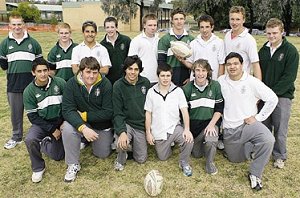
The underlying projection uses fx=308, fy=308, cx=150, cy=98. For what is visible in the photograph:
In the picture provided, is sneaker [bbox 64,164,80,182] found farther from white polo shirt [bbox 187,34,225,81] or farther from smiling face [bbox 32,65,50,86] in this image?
white polo shirt [bbox 187,34,225,81]

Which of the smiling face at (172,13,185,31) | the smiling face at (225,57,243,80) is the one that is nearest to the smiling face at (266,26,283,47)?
the smiling face at (225,57,243,80)

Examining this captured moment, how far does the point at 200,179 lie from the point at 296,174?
52.7 inches

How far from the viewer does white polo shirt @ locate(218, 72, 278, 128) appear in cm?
404

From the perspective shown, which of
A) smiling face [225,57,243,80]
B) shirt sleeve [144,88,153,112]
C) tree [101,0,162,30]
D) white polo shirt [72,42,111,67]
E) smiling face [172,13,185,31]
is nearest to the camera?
smiling face [225,57,243,80]

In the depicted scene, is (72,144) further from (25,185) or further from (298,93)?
(298,93)

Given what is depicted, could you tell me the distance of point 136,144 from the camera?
4484 millimetres

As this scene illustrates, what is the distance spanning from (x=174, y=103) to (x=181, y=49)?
0.86 metres

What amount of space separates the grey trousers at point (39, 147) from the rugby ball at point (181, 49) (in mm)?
2135

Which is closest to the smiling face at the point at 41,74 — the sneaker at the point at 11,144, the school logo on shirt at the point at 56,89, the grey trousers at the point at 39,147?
the school logo on shirt at the point at 56,89

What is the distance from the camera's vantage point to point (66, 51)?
16.1 feet

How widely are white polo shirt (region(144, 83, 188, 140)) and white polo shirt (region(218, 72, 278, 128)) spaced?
24.0 inches

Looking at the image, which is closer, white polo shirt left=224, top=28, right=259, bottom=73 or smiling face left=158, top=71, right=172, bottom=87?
smiling face left=158, top=71, right=172, bottom=87

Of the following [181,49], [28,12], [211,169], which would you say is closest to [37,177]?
[211,169]

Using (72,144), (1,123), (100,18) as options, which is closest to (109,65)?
(72,144)
